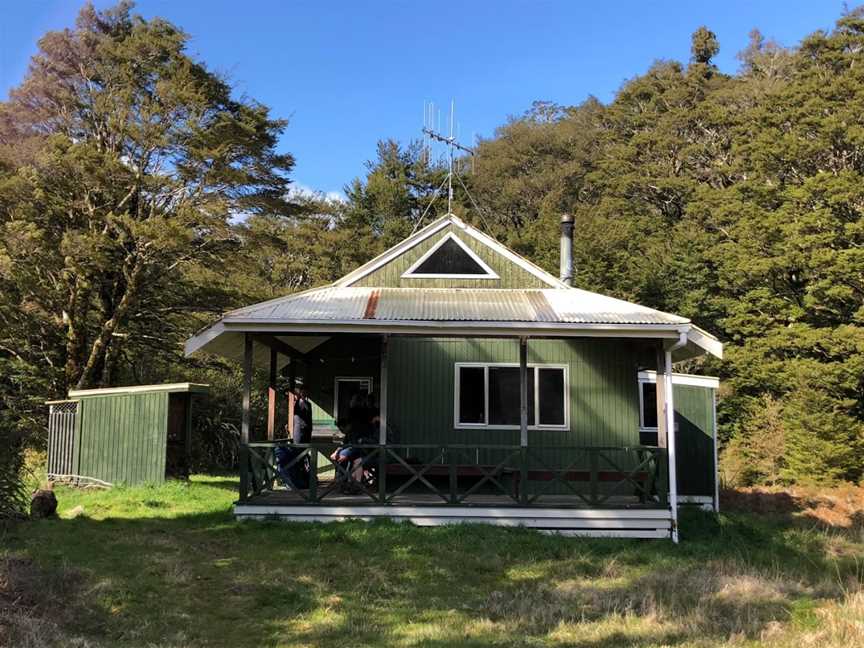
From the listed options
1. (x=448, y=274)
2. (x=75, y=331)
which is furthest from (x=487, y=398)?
(x=75, y=331)

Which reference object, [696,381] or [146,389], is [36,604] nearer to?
[146,389]

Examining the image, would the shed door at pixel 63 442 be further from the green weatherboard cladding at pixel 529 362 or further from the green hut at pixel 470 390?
the green weatherboard cladding at pixel 529 362

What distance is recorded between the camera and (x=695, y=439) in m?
16.7

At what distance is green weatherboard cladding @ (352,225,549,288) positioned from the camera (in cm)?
1412

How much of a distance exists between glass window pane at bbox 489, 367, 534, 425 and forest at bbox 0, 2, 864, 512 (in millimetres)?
7644

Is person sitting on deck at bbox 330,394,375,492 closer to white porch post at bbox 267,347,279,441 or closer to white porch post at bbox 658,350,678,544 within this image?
white porch post at bbox 267,347,279,441

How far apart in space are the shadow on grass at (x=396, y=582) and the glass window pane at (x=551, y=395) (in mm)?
3135

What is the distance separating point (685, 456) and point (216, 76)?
16.8 metres

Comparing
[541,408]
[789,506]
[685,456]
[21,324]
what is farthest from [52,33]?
[789,506]

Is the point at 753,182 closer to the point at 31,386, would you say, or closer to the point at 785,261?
the point at 785,261

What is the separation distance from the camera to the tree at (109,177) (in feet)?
62.3

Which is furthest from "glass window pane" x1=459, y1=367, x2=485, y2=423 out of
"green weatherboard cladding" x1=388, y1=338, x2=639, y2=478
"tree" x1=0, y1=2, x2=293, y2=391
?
"tree" x1=0, y1=2, x2=293, y2=391

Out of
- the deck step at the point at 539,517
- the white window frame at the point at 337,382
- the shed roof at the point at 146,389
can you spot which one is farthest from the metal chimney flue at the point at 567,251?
the shed roof at the point at 146,389

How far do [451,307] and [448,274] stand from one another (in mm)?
2342
